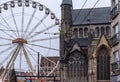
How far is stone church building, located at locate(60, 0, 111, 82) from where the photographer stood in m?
73.6

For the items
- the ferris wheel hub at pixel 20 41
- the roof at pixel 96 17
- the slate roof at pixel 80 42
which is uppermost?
the roof at pixel 96 17

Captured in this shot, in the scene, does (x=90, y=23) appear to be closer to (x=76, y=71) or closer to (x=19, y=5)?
(x=76, y=71)

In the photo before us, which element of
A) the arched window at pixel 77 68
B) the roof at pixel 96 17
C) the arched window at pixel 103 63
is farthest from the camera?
the roof at pixel 96 17

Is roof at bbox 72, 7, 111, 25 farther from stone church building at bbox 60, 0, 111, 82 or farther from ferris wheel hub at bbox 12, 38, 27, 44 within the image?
ferris wheel hub at bbox 12, 38, 27, 44

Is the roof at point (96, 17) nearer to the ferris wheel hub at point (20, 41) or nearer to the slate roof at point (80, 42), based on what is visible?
the slate roof at point (80, 42)

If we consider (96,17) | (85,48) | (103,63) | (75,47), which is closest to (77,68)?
(75,47)

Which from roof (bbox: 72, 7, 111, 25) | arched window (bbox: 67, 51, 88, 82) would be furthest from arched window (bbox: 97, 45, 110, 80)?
roof (bbox: 72, 7, 111, 25)

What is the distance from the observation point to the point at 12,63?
4778cm

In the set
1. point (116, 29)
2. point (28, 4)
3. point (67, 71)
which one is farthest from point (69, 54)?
point (116, 29)

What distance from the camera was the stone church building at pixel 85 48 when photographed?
2899 inches

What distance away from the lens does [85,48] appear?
8131cm

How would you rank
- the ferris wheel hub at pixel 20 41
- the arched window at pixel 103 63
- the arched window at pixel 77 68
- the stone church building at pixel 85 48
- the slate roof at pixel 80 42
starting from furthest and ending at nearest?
the slate roof at pixel 80 42 < the arched window at pixel 77 68 < the stone church building at pixel 85 48 < the arched window at pixel 103 63 < the ferris wheel hub at pixel 20 41

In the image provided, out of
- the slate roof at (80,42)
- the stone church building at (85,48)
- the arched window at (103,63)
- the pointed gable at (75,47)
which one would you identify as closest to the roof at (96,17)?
the stone church building at (85,48)

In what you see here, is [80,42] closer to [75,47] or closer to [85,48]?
[85,48]
